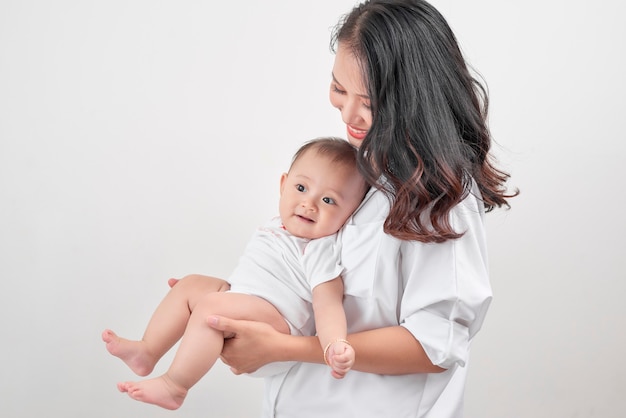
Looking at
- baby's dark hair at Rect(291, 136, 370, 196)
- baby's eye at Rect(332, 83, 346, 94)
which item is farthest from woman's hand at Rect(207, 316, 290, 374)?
baby's eye at Rect(332, 83, 346, 94)

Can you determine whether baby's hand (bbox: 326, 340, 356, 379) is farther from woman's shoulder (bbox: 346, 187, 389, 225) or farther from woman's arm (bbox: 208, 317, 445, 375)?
woman's shoulder (bbox: 346, 187, 389, 225)

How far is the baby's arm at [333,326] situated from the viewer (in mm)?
1576

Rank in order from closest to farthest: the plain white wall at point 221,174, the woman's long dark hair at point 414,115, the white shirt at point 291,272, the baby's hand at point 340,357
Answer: the baby's hand at point 340,357, the woman's long dark hair at point 414,115, the white shirt at point 291,272, the plain white wall at point 221,174

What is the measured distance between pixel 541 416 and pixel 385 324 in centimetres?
141

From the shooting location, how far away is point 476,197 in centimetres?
179

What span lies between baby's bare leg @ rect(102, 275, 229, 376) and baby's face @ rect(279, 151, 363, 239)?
0.22 meters

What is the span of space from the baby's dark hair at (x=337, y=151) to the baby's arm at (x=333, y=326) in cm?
27

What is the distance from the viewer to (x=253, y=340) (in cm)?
170

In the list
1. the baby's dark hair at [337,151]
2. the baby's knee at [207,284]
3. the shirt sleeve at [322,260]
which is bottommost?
the baby's knee at [207,284]

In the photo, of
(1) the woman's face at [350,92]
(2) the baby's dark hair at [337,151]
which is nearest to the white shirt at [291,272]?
(2) the baby's dark hair at [337,151]

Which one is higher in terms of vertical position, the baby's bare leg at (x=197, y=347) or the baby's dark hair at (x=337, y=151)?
the baby's dark hair at (x=337, y=151)

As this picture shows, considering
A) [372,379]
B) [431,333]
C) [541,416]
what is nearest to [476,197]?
[431,333]

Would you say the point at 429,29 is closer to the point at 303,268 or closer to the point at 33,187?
the point at 303,268

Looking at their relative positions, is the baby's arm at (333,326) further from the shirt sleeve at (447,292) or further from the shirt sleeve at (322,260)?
the shirt sleeve at (447,292)
